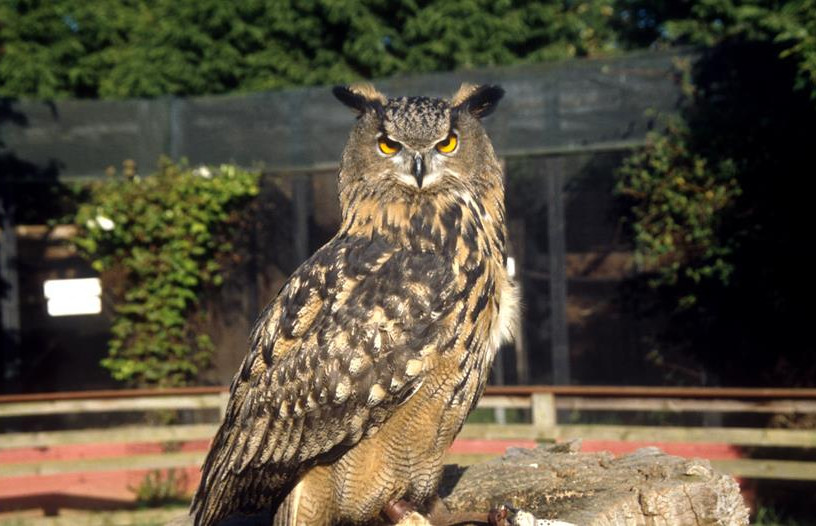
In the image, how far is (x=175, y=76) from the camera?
12062mm

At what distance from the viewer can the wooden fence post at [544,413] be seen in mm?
6047

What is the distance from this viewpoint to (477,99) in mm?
3074

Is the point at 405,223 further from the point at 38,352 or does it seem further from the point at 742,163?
the point at 38,352

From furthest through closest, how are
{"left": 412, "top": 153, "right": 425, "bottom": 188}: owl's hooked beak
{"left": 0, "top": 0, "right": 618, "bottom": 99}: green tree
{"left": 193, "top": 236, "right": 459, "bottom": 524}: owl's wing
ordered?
{"left": 0, "top": 0, "right": 618, "bottom": 99}: green tree → {"left": 412, "top": 153, "right": 425, "bottom": 188}: owl's hooked beak → {"left": 193, "top": 236, "right": 459, "bottom": 524}: owl's wing

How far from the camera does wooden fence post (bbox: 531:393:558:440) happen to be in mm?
6047

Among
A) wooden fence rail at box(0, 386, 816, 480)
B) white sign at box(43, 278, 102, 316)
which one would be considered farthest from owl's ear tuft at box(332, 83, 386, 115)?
white sign at box(43, 278, 102, 316)

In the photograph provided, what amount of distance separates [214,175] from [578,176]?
315 cm

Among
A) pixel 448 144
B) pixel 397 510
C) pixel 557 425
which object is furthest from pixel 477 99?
pixel 557 425

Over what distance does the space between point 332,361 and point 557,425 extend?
3887 mm

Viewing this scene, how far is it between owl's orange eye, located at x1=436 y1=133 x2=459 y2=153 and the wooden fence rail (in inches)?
130

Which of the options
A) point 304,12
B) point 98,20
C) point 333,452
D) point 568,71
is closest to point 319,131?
point 568,71

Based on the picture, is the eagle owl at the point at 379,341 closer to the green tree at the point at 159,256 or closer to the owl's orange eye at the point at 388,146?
the owl's orange eye at the point at 388,146

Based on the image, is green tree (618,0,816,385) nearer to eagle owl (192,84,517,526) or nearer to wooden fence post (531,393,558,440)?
wooden fence post (531,393,558,440)

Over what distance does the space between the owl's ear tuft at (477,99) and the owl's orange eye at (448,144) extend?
116 mm
